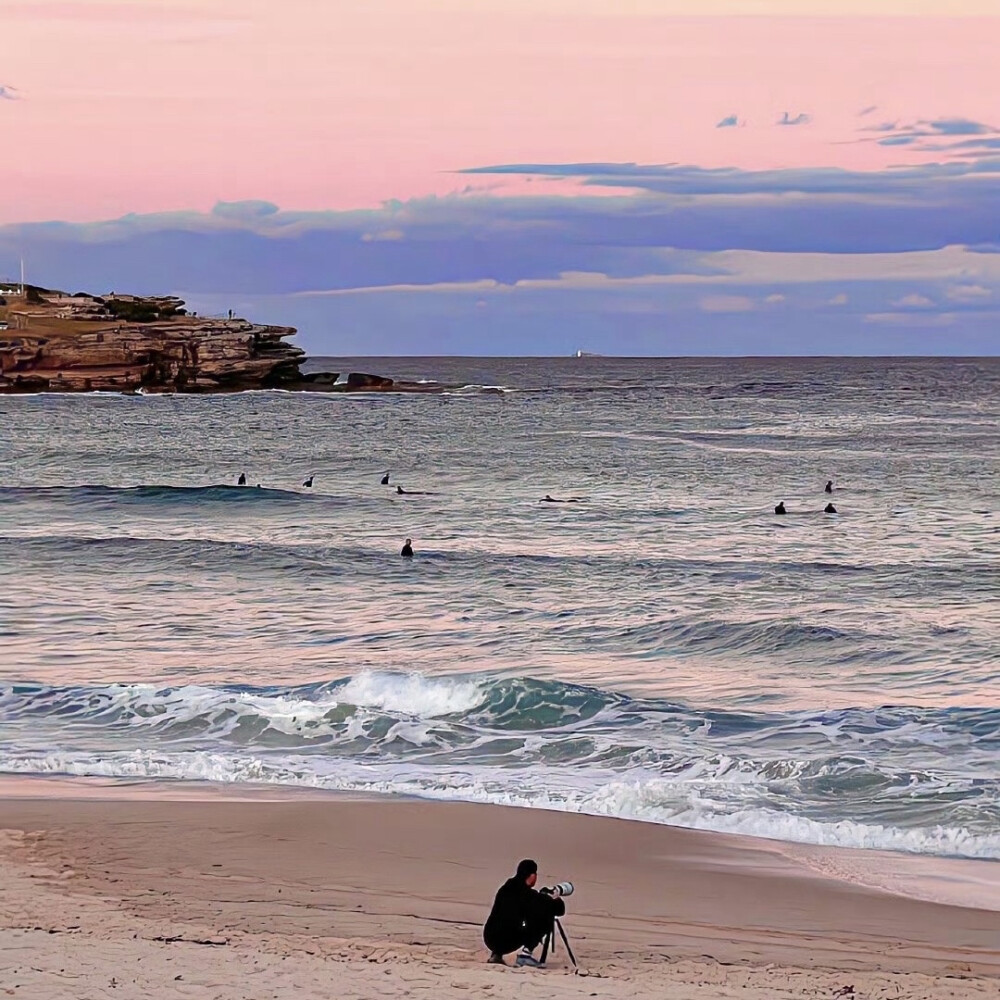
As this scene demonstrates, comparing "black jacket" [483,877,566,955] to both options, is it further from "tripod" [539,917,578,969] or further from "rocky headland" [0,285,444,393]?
"rocky headland" [0,285,444,393]

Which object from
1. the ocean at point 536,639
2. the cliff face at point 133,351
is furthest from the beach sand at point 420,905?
the cliff face at point 133,351

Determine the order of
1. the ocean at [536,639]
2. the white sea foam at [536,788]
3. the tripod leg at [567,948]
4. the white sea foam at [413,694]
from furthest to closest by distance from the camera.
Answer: the white sea foam at [413,694] → the ocean at [536,639] → the white sea foam at [536,788] → the tripod leg at [567,948]

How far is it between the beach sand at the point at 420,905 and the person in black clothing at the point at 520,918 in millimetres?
194

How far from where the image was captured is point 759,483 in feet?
177

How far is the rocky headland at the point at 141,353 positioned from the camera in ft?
435

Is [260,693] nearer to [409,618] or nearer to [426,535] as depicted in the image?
[409,618]

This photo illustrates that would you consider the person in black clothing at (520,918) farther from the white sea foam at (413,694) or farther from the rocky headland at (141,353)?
the rocky headland at (141,353)

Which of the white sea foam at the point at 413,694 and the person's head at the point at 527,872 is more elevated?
the person's head at the point at 527,872

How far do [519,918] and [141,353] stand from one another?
129775 millimetres

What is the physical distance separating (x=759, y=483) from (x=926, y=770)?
1498 inches

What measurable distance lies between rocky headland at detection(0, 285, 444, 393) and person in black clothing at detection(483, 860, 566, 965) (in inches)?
4998

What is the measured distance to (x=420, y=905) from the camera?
38.1ft

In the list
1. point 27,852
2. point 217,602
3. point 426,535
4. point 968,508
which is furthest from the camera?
point 968,508

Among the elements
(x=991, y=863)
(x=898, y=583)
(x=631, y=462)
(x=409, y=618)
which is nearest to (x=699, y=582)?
(x=898, y=583)
